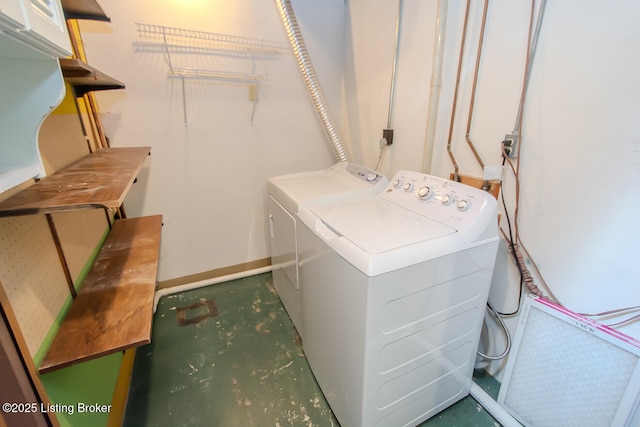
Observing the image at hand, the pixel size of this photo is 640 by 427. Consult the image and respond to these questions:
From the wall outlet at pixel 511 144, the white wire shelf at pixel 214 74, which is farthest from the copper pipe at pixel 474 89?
the white wire shelf at pixel 214 74

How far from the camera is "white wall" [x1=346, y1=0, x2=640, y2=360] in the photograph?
0.94 meters

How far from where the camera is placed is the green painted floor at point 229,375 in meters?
1.36

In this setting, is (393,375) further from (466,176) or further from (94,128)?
(94,128)

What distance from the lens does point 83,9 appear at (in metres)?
1.30

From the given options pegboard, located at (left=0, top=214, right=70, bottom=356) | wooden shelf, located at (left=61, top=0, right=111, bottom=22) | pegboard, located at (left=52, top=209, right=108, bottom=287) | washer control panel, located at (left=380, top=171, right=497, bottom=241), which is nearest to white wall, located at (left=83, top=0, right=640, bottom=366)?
washer control panel, located at (left=380, top=171, right=497, bottom=241)

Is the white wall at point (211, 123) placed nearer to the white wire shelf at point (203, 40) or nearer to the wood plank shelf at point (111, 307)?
the white wire shelf at point (203, 40)

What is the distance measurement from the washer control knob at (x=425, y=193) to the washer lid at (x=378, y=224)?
92 mm

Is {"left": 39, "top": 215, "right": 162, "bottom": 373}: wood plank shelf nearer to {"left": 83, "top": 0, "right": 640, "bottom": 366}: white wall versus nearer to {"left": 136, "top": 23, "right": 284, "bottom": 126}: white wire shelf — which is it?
{"left": 83, "top": 0, "right": 640, "bottom": 366}: white wall

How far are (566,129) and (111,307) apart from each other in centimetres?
185

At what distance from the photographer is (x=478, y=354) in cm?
152

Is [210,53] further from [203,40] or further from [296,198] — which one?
[296,198]

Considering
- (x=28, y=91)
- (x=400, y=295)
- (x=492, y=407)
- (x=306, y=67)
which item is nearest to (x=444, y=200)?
(x=400, y=295)

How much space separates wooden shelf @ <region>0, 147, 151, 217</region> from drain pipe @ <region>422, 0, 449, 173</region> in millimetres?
1479

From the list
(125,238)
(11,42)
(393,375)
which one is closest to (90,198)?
(11,42)
